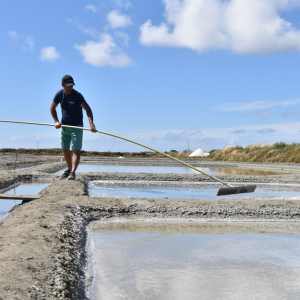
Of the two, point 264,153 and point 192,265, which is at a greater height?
point 264,153

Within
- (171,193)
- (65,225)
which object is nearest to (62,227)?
(65,225)

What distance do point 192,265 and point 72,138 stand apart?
6.07m

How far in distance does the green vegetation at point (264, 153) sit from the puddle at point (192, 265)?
144 feet

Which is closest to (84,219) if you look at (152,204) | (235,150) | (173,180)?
(152,204)

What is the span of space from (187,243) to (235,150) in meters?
60.0

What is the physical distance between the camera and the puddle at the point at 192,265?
3.75 m

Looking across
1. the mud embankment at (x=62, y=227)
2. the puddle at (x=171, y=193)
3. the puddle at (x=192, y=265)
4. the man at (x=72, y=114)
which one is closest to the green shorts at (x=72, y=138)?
the man at (x=72, y=114)

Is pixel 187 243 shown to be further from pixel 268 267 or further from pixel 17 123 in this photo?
pixel 17 123

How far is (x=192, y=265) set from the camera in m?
4.51

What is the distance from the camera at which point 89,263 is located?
4.61 m

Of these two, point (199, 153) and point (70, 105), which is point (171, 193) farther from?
point (199, 153)

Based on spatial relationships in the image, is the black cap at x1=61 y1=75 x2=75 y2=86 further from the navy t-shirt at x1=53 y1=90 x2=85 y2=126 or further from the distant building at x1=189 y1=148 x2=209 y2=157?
the distant building at x1=189 y1=148 x2=209 y2=157

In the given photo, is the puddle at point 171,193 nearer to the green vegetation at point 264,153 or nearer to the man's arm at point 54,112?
the man's arm at point 54,112

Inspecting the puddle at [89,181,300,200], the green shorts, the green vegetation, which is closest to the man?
the green shorts
